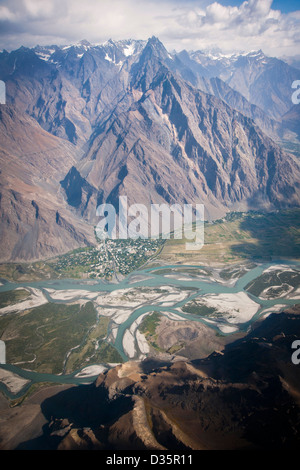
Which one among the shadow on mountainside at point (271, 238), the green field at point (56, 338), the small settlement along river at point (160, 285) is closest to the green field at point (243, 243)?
the shadow on mountainside at point (271, 238)

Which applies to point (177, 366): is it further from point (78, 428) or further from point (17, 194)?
point (17, 194)

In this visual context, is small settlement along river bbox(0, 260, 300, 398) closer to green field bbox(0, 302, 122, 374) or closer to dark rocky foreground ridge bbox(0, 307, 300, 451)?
green field bbox(0, 302, 122, 374)

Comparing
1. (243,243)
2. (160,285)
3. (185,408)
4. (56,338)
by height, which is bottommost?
(56,338)

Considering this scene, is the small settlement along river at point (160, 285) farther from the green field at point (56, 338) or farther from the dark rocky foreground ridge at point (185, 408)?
the dark rocky foreground ridge at point (185, 408)

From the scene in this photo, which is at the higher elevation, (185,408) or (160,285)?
(160,285)

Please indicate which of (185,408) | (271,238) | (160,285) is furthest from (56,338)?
(271,238)

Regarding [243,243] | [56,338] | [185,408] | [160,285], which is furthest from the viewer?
[243,243]

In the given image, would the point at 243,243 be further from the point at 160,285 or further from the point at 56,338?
the point at 56,338

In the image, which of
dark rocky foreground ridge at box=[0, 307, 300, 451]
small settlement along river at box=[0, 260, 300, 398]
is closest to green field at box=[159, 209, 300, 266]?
small settlement along river at box=[0, 260, 300, 398]

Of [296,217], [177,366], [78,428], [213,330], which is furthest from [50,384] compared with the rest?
→ [296,217]

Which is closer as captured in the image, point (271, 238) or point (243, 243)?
point (243, 243)

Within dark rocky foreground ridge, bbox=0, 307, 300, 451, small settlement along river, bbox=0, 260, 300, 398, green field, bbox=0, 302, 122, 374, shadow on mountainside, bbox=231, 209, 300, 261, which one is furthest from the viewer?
shadow on mountainside, bbox=231, 209, 300, 261
